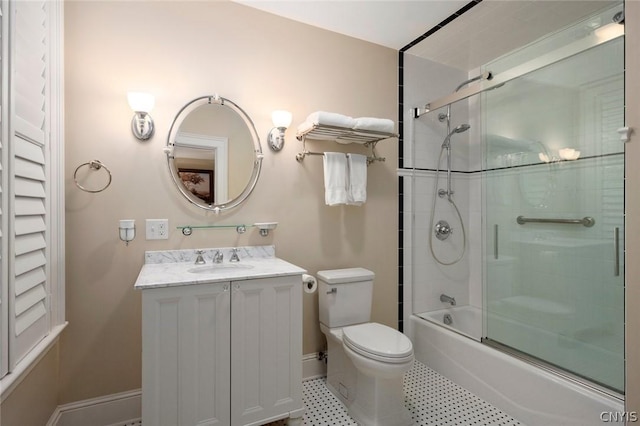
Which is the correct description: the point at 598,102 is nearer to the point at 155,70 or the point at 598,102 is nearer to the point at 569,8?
the point at 569,8

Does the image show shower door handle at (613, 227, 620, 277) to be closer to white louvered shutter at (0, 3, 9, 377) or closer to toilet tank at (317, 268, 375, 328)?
toilet tank at (317, 268, 375, 328)

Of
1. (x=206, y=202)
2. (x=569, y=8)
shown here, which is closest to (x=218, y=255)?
(x=206, y=202)

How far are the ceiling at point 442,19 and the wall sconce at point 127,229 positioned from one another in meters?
1.54

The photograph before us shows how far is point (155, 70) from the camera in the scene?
5.98ft

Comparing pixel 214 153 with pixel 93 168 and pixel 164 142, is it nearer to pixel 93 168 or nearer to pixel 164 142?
pixel 164 142

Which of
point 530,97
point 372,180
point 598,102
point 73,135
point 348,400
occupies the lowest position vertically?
point 348,400

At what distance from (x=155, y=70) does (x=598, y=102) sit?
105 inches

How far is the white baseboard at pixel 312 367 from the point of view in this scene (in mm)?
2232

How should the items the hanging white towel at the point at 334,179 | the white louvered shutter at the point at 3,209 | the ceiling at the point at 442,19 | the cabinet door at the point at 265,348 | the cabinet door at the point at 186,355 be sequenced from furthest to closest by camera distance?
1. the hanging white towel at the point at 334,179
2. the ceiling at the point at 442,19
3. the cabinet door at the point at 265,348
4. the cabinet door at the point at 186,355
5. the white louvered shutter at the point at 3,209

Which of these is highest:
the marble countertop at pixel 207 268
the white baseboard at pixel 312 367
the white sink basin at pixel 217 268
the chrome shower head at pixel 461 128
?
the chrome shower head at pixel 461 128

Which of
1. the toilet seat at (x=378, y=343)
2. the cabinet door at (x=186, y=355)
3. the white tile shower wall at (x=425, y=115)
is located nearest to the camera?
the cabinet door at (x=186, y=355)

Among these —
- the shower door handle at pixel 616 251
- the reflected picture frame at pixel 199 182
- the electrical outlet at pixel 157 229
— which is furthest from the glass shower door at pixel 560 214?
the electrical outlet at pixel 157 229

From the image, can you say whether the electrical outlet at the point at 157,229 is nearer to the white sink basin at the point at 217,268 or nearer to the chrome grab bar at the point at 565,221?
the white sink basin at the point at 217,268

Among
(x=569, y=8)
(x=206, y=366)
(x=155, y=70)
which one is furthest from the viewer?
(x=569, y=8)
